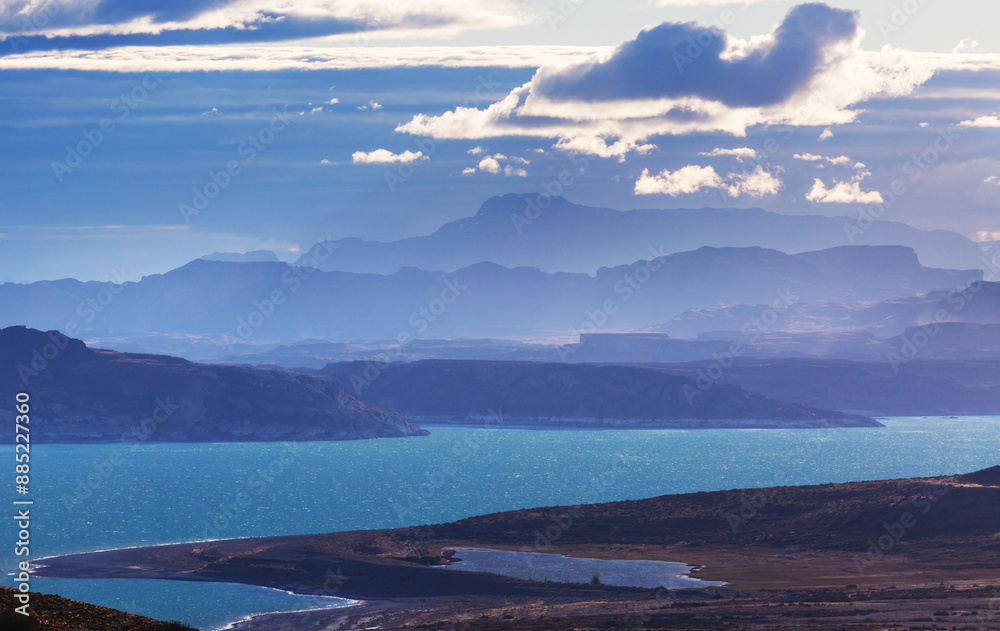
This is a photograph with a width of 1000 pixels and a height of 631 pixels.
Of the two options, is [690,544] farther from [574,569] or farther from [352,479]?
[352,479]

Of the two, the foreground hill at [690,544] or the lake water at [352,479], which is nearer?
the foreground hill at [690,544]

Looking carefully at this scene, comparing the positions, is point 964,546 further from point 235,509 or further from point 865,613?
point 235,509

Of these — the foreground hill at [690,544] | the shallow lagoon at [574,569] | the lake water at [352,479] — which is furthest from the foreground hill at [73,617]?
the shallow lagoon at [574,569]

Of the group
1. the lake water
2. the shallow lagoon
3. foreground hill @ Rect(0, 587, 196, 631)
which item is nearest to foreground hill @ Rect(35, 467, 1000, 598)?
the shallow lagoon

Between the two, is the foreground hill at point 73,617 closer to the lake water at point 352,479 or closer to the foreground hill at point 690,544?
the lake water at point 352,479

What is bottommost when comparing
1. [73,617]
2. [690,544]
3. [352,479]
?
[73,617]

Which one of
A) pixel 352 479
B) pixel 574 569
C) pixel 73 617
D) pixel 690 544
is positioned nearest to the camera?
pixel 73 617

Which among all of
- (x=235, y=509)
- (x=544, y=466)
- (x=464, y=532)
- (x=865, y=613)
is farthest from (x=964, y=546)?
(x=544, y=466)

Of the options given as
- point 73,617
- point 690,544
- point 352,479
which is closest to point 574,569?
point 690,544
